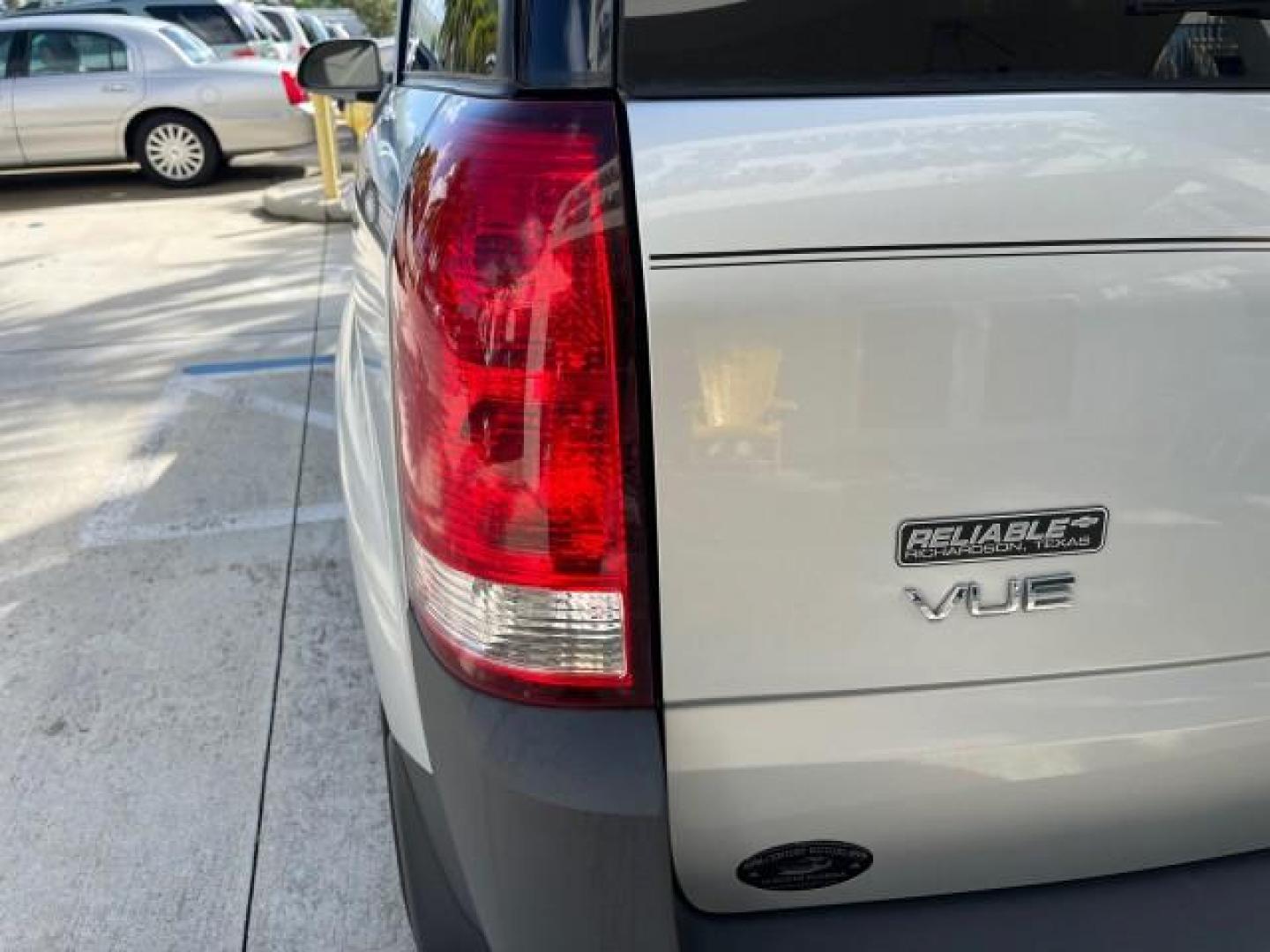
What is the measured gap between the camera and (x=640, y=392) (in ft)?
3.94

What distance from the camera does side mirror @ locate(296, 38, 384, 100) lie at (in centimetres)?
326

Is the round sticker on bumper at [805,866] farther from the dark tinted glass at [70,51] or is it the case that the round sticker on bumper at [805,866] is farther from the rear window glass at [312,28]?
the rear window glass at [312,28]

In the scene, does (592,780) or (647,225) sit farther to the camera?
(592,780)

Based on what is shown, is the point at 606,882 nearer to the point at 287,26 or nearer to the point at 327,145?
the point at 327,145

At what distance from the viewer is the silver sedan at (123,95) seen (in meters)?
10.9

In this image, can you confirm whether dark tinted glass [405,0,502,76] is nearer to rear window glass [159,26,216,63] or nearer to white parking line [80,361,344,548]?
white parking line [80,361,344,548]

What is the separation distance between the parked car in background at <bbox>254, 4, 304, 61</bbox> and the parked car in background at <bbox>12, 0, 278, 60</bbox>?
719 millimetres

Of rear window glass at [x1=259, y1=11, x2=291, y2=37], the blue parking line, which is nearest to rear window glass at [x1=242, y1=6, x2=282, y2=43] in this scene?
rear window glass at [x1=259, y1=11, x2=291, y2=37]

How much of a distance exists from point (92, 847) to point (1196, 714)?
86.0 inches

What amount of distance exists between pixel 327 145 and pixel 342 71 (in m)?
6.63

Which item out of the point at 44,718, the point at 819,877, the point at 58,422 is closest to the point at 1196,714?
the point at 819,877

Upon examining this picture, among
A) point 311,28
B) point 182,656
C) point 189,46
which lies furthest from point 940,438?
point 311,28

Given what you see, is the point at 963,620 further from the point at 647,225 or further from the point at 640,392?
the point at 647,225

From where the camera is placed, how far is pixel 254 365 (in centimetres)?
569
